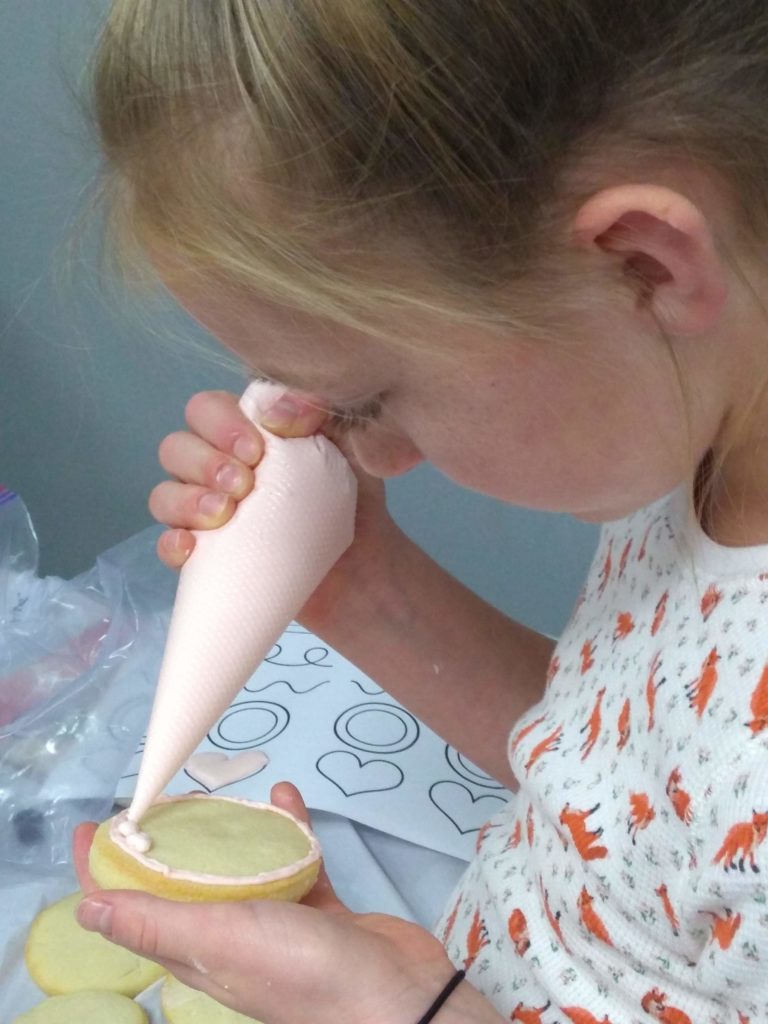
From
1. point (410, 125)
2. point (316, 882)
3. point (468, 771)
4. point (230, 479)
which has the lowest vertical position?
point (468, 771)

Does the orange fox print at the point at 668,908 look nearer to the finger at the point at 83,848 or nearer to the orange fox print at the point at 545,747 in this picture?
the orange fox print at the point at 545,747

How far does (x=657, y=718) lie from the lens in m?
0.46

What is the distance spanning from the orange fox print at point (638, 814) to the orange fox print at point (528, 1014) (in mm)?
118

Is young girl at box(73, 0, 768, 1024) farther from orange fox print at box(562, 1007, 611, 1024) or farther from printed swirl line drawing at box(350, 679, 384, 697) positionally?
printed swirl line drawing at box(350, 679, 384, 697)

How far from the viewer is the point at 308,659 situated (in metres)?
0.85

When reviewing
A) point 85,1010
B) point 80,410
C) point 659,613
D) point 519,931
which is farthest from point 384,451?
point 80,410

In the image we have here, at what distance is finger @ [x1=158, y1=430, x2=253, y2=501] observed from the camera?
20.7 inches

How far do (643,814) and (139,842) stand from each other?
0.77 feet

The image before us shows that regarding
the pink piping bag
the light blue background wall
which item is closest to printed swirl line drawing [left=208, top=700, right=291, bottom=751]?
the pink piping bag

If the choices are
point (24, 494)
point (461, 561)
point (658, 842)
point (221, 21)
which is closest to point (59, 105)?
point (24, 494)

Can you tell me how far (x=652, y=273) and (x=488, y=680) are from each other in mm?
373

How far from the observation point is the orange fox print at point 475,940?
22.3 inches

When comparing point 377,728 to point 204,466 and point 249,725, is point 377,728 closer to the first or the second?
point 249,725

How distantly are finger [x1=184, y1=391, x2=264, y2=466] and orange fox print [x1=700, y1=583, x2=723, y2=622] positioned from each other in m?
0.22
